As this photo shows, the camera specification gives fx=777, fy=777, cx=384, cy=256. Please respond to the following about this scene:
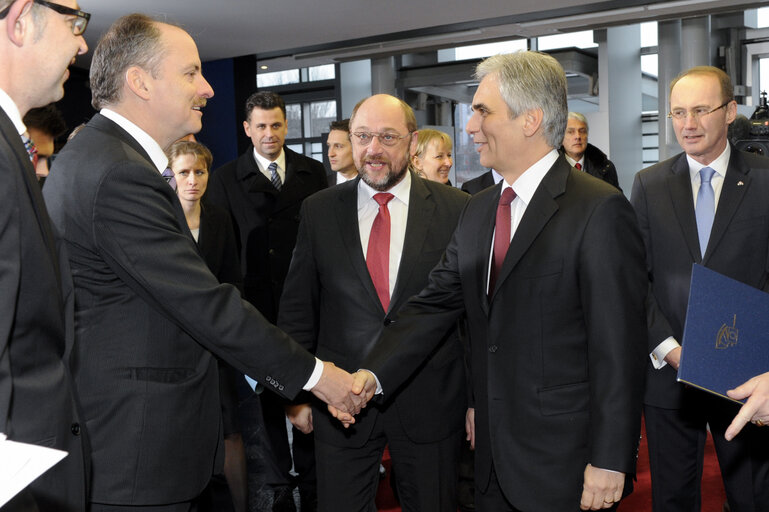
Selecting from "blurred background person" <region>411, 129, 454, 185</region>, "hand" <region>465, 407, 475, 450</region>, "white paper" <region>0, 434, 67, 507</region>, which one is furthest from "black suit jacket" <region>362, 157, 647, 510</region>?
"blurred background person" <region>411, 129, 454, 185</region>

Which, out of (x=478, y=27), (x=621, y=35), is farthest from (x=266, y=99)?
(x=621, y=35)

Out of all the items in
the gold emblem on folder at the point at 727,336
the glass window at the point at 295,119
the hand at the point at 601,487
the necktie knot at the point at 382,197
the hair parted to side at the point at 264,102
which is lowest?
the hand at the point at 601,487

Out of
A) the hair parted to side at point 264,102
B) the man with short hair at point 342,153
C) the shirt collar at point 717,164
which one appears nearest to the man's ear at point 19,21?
the shirt collar at point 717,164

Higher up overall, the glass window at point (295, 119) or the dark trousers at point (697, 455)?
the glass window at point (295, 119)

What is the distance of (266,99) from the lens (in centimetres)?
458

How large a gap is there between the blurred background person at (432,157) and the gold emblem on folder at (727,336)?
3.21 metres

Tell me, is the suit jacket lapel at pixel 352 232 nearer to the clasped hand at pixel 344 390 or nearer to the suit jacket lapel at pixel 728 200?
the clasped hand at pixel 344 390

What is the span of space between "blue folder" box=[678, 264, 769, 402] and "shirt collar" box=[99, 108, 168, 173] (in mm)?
1373

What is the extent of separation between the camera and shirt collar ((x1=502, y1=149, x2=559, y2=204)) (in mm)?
2178

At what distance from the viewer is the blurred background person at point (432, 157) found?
A: 4.86 m

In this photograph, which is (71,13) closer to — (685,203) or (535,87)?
(535,87)

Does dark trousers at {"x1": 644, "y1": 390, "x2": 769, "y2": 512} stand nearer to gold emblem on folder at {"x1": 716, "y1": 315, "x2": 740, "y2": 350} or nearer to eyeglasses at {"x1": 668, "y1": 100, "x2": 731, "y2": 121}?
eyeglasses at {"x1": 668, "y1": 100, "x2": 731, "y2": 121}

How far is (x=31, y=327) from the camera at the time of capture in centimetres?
138

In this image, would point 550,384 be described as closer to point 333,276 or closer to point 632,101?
point 333,276
